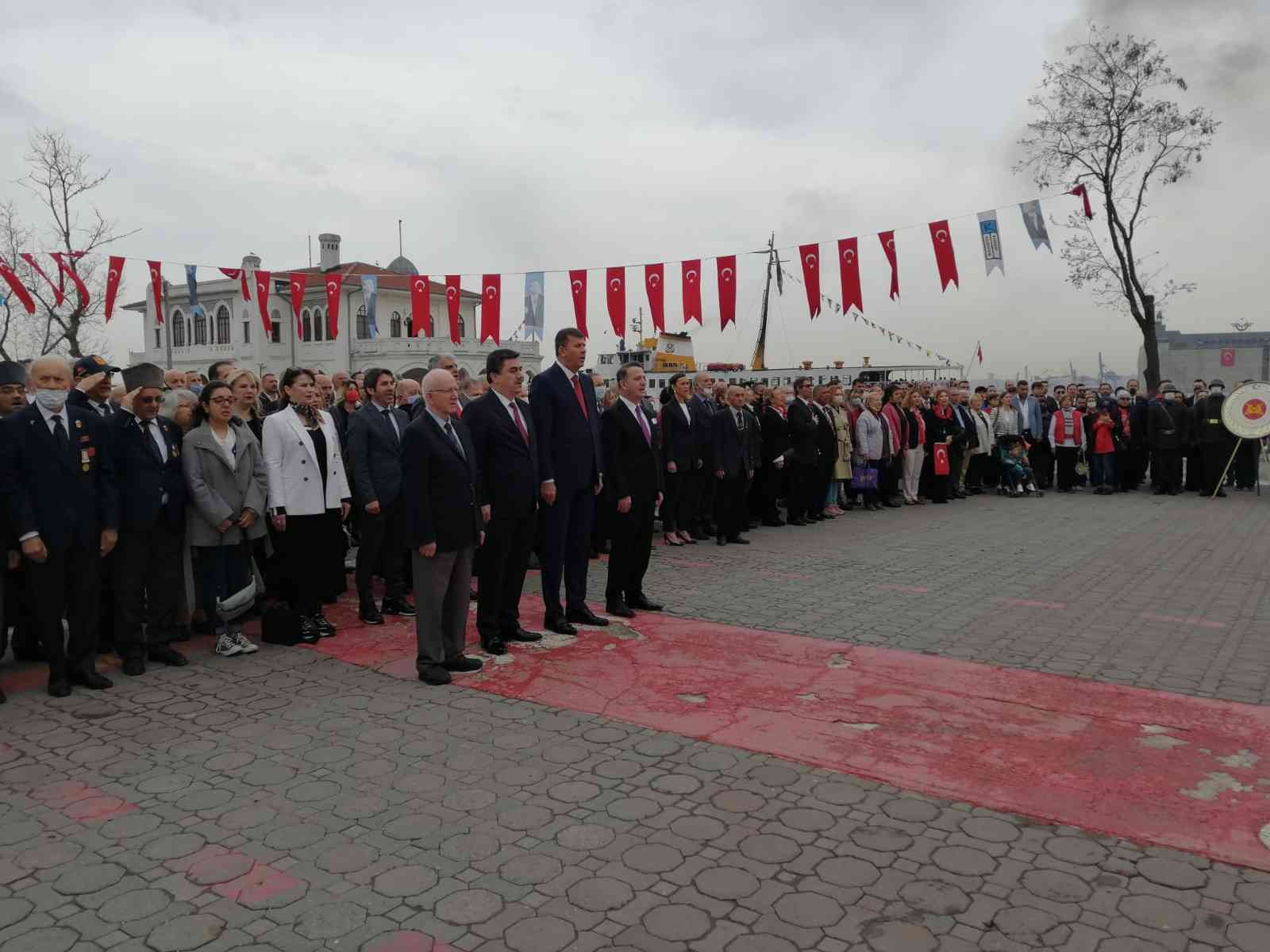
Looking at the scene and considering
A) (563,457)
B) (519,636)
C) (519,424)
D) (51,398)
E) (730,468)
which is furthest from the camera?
(730,468)

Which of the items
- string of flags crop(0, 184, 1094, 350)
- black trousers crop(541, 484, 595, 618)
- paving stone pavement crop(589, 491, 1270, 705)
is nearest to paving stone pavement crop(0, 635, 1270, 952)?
black trousers crop(541, 484, 595, 618)

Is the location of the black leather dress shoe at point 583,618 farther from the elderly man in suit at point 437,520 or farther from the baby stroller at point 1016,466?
the baby stroller at point 1016,466

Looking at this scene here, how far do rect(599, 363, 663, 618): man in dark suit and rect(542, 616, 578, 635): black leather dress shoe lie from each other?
0.65 m

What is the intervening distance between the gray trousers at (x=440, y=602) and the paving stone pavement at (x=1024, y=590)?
7.26 feet

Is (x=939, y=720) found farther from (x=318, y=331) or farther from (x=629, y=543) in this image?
(x=318, y=331)

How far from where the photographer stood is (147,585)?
20.5 ft

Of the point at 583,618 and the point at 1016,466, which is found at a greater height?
the point at 1016,466

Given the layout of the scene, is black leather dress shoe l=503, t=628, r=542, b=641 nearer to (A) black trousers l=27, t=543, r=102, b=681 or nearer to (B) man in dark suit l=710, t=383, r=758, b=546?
(A) black trousers l=27, t=543, r=102, b=681

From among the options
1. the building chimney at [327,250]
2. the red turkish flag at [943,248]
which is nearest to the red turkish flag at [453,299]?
the red turkish flag at [943,248]

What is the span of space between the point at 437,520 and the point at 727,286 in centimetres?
1276

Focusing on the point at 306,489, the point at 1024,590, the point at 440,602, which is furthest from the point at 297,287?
the point at 1024,590

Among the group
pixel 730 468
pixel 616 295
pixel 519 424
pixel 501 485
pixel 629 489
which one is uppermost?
pixel 616 295

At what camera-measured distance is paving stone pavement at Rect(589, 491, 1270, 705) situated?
20.0 ft

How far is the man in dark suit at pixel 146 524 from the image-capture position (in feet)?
19.2
